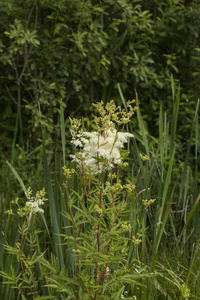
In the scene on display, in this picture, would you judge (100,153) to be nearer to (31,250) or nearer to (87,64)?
(31,250)

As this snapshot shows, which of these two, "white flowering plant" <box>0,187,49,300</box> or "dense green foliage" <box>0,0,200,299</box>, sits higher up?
"dense green foliage" <box>0,0,200,299</box>

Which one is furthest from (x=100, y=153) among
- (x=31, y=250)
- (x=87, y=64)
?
(x=87, y=64)

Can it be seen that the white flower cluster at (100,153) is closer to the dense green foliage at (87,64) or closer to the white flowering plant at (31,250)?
the white flowering plant at (31,250)

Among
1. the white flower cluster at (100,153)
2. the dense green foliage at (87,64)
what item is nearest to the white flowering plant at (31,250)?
the white flower cluster at (100,153)

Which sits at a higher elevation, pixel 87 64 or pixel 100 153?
pixel 87 64

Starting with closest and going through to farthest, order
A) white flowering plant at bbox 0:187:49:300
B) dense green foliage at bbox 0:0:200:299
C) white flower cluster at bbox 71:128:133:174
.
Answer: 1. white flower cluster at bbox 71:128:133:174
2. white flowering plant at bbox 0:187:49:300
3. dense green foliage at bbox 0:0:200:299

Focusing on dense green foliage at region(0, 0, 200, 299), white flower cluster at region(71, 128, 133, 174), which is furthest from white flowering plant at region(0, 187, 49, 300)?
dense green foliage at region(0, 0, 200, 299)

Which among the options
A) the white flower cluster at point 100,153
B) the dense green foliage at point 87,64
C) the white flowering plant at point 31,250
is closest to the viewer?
the white flower cluster at point 100,153

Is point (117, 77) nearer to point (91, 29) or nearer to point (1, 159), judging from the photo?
point (91, 29)

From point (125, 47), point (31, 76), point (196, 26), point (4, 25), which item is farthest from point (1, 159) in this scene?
point (196, 26)

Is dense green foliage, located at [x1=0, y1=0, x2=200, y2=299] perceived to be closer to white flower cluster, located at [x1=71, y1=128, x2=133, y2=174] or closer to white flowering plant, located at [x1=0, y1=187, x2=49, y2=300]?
white flowering plant, located at [x1=0, y1=187, x2=49, y2=300]

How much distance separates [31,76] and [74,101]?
565 mm

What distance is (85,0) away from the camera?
3.99 m

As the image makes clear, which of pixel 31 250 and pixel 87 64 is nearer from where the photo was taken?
pixel 31 250
